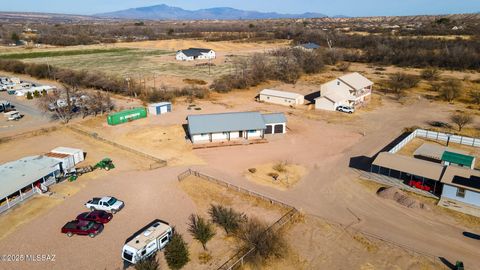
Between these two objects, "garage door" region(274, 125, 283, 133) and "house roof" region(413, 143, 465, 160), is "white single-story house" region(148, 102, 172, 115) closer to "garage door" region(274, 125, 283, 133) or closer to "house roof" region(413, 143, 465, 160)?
"garage door" region(274, 125, 283, 133)

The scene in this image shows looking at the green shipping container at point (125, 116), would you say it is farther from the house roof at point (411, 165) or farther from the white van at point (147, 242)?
the house roof at point (411, 165)

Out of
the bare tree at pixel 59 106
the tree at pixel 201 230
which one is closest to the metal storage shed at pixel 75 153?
the bare tree at pixel 59 106

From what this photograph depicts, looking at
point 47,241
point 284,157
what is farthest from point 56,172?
point 284,157

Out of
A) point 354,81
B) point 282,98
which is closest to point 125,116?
point 282,98

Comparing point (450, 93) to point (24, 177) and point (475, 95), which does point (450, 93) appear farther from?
point (24, 177)

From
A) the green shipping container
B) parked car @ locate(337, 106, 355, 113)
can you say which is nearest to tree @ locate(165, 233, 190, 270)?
the green shipping container

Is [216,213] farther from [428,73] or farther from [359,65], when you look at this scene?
[359,65]

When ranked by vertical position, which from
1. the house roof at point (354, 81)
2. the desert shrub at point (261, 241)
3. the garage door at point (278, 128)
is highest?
the house roof at point (354, 81)

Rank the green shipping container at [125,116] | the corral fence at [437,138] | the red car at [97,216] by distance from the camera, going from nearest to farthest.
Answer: the red car at [97,216] → the corral fence at [437,138] → the green shipping container at [125,116]
